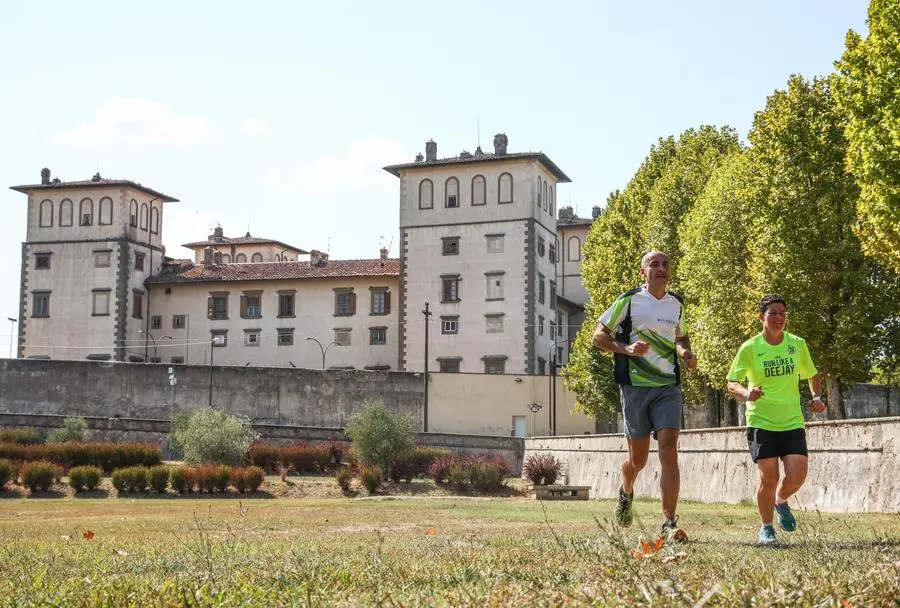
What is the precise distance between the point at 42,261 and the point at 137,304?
763cm

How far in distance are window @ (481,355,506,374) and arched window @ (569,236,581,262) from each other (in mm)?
22199

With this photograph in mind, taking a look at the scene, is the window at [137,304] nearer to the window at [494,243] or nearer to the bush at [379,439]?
the window at [494,243]

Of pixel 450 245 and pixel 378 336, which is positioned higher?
pixel 450 245

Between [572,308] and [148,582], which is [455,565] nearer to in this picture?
[148,582]

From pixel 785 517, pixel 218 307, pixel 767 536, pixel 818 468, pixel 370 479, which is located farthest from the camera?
pixel 218 307

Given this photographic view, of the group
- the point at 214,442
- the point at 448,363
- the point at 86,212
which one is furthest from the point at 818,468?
the point at 86,212

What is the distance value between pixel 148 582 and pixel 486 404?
211 feet

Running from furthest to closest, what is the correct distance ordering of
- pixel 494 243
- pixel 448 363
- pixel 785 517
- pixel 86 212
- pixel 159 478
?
1. pixel 86 212
2. pixel 494 243
3. pixel 448 363
4. pixel 159 478
5. pixel 785 517

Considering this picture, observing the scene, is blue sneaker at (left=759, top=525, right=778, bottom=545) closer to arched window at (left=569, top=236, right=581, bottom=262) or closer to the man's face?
the man's face

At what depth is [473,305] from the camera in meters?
76.1

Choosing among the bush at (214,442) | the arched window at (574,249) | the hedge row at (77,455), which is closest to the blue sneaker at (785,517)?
the hedge row at (77,455)

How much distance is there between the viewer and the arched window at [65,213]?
86.9 metres

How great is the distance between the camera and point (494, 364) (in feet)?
247

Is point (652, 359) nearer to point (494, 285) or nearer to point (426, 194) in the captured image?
point (494, 285)
